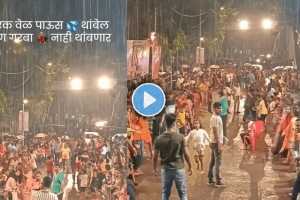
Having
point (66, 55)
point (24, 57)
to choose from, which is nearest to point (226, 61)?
point (66, 55)

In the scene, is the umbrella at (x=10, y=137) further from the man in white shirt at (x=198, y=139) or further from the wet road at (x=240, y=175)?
the man in white shirt at (x=198, y=139)

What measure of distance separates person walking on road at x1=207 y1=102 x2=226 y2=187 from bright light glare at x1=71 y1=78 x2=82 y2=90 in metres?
1.20

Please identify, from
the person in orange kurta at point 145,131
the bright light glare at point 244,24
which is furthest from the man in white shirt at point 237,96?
the person in orange kurta at point 145,131

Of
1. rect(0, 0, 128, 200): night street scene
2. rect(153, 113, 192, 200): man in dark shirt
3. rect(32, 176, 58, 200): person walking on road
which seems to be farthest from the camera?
rect(32, 176, 58, 200): person walking on road

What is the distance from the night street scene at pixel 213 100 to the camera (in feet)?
17.2

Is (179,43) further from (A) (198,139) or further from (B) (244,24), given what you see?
(A) (198,139)

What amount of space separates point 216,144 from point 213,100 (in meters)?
0.38

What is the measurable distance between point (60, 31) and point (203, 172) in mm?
1773

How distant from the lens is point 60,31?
541 centimetres

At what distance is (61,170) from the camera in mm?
5516

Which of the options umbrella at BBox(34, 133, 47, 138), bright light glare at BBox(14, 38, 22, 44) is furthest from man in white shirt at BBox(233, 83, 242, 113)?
bright light glare at BBox(14, 38, 22, 44)

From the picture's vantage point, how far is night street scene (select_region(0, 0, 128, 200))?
540cm

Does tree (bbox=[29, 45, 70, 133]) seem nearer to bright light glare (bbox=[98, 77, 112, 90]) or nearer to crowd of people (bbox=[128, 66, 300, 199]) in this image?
bright light glare (bbox=[98, 77, 112, 90])
